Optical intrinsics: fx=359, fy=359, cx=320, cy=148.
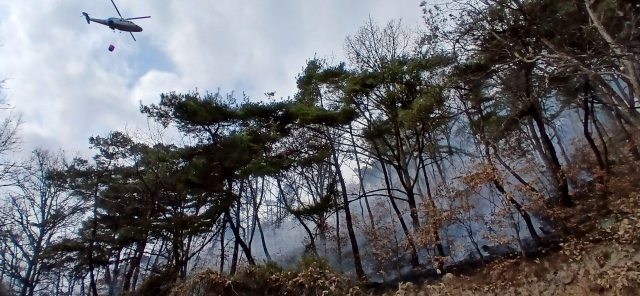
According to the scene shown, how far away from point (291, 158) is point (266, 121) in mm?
1668

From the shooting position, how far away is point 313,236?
14.6 m

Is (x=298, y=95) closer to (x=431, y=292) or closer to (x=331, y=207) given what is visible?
(x=331, y=207)

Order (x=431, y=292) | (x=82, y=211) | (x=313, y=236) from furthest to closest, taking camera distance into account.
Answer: (x=82, y=211) → (x=313, y=236) → (x=431, y=292)

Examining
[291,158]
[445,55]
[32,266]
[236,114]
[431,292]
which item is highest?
[236,114]

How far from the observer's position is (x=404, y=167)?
534 inches

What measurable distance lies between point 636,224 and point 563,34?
466cm

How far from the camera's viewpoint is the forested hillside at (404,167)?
8.82 metres

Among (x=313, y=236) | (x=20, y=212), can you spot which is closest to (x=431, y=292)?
(x=313, y=236)

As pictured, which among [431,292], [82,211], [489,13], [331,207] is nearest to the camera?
[489,13]

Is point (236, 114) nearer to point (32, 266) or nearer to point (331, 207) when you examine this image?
point (331, 207)

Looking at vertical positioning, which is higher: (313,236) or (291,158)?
(291,158)

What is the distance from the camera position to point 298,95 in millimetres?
14898

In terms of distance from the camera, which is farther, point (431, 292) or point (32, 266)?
point (32, 266)

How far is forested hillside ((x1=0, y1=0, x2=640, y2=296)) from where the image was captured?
8.82m
